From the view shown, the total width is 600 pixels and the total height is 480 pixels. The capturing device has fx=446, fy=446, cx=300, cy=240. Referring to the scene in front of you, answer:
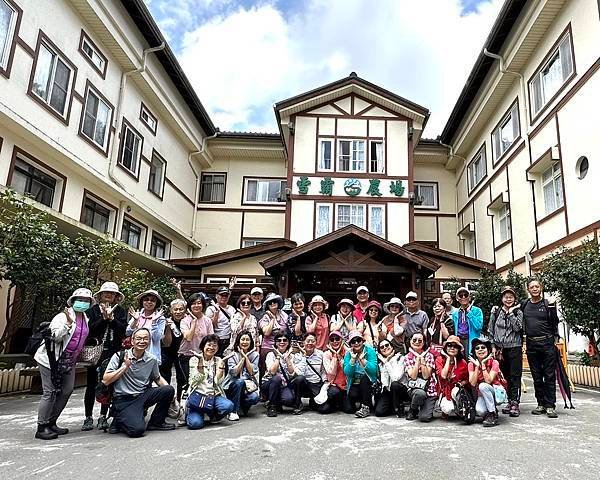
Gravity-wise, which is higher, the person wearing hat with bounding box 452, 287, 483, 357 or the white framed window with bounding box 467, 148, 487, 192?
the white framed window with bounding box 467, 148, 487, 192

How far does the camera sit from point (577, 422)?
555 centimetres

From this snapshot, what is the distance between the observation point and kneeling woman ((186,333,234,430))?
5195 millimetres

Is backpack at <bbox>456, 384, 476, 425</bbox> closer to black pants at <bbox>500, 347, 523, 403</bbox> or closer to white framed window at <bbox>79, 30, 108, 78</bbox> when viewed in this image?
black pants at <bbox>500, 347, 523, 403</bbox>

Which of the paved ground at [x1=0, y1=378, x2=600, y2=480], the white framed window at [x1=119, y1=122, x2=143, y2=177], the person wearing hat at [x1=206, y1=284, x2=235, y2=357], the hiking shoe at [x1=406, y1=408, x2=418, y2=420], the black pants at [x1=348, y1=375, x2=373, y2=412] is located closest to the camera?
the paved ground at [x1=0, y1=378, x2=600, y2=480]

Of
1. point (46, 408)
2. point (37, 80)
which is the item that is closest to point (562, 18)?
point (37, 80)

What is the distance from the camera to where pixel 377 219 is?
15.9 metres

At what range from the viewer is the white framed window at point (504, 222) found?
14.9 m

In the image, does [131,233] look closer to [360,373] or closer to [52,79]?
[52,79]

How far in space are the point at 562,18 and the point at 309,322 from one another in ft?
34.4

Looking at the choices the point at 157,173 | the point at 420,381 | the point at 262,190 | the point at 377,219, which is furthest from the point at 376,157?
the point at 420,381

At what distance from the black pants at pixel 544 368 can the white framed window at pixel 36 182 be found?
9850mm

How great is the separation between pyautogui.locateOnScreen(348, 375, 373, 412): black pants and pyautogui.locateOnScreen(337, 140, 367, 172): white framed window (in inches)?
445


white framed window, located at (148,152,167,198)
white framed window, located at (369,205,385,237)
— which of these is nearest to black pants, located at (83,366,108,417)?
white framed window, located at (148,152,167,198)

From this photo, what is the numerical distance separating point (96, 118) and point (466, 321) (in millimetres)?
11027
